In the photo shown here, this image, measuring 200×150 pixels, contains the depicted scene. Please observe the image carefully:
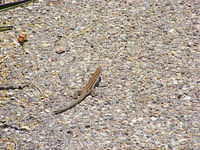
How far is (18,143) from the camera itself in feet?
14.3

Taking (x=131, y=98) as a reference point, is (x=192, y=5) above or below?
above

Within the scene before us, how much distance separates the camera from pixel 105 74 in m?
5.05

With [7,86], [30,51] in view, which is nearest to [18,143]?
[7,86]

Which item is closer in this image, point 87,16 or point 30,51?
point 30,51

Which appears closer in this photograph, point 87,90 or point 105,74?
point 87,90

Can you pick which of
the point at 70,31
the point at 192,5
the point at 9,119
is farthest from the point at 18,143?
the point at 192,5

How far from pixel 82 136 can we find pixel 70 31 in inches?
62.0

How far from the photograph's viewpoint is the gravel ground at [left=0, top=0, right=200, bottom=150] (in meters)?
4.39

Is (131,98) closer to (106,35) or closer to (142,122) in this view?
(142,122)

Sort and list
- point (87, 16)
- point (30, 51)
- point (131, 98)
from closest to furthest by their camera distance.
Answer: point (131, 98)
point (30, 51)
point (87, 16)

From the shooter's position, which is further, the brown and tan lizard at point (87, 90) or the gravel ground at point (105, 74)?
the brown and tan lizard at point (87, 90)

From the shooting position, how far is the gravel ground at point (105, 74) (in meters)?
4.39

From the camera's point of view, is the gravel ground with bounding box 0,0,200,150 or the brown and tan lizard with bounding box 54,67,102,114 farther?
the brown and tan lizard with bounding box 54,67,102,114

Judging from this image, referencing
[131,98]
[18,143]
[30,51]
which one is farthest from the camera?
[30,51]
